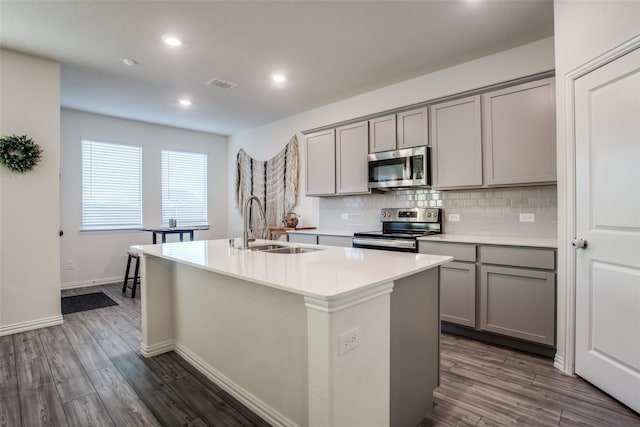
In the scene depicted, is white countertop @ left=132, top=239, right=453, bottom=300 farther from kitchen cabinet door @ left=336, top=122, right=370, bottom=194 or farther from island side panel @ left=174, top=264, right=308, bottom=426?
kitchen cabinet door @ left=336, top=122, right=370, bottom=194

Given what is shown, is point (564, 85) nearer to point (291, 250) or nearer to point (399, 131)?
point (399, 131)

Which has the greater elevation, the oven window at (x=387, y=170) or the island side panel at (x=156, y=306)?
the oven window at (x=387, y=170)

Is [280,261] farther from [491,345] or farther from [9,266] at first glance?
[9,266]

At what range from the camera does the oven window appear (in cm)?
360

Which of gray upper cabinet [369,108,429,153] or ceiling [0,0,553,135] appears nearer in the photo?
ceiling [0,0,553,135]

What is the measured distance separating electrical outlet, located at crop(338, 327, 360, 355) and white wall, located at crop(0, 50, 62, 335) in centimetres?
357

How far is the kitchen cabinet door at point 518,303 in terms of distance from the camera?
8.26 ft

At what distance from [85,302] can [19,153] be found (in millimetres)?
2002

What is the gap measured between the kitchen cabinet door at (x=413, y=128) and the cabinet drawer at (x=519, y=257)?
4.34 feet

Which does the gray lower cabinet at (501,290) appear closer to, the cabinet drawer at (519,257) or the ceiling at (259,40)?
the cabinet drawer at (519,257)

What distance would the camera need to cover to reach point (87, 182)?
5098 millimetres

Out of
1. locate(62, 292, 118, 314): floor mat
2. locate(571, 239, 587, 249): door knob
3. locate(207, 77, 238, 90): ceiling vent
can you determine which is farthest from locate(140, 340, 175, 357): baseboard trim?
locate(571, 239, 587, 249): door knob

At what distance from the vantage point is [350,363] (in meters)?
1.26

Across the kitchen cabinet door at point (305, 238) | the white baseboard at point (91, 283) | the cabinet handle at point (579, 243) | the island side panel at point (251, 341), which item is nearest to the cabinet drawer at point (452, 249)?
the cabinet handle at point (579, 243)
